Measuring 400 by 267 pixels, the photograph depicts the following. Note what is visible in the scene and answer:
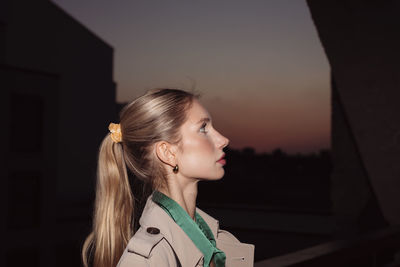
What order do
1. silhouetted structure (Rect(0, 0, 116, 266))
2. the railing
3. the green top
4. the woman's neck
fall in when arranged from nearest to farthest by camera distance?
the green top, the woman's neck, the railing, silhouetted structure (Rect(0, 0, 116, 266))

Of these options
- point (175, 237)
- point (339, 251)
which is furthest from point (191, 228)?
point (339, 251)

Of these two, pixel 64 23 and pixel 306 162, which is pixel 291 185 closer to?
pixel 306 162

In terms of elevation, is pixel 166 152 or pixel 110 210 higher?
pixel 166 152

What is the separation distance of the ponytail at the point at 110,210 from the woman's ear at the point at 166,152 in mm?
127

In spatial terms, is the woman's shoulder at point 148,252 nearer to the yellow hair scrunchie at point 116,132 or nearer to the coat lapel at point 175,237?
the coat lapel at point 175,237

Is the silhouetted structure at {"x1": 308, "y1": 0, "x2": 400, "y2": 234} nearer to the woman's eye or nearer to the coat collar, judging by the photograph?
the woman's eye

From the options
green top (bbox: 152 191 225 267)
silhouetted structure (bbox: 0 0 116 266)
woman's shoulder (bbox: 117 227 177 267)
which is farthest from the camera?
silhouetted structure (bbox: 0 0 116 266)

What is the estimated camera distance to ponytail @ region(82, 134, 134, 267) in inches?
→ 45.8

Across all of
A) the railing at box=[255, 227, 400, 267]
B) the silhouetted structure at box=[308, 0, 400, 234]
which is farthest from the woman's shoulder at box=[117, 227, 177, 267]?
the silhouetted structure at box=[308, 0, 400, 234]

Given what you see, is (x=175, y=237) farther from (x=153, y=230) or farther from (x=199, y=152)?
(x=199, y=152)

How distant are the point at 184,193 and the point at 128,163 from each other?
192mm

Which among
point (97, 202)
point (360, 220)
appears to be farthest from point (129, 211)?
point (360, 220)

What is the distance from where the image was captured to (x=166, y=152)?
118cm

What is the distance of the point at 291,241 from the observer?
801cm
